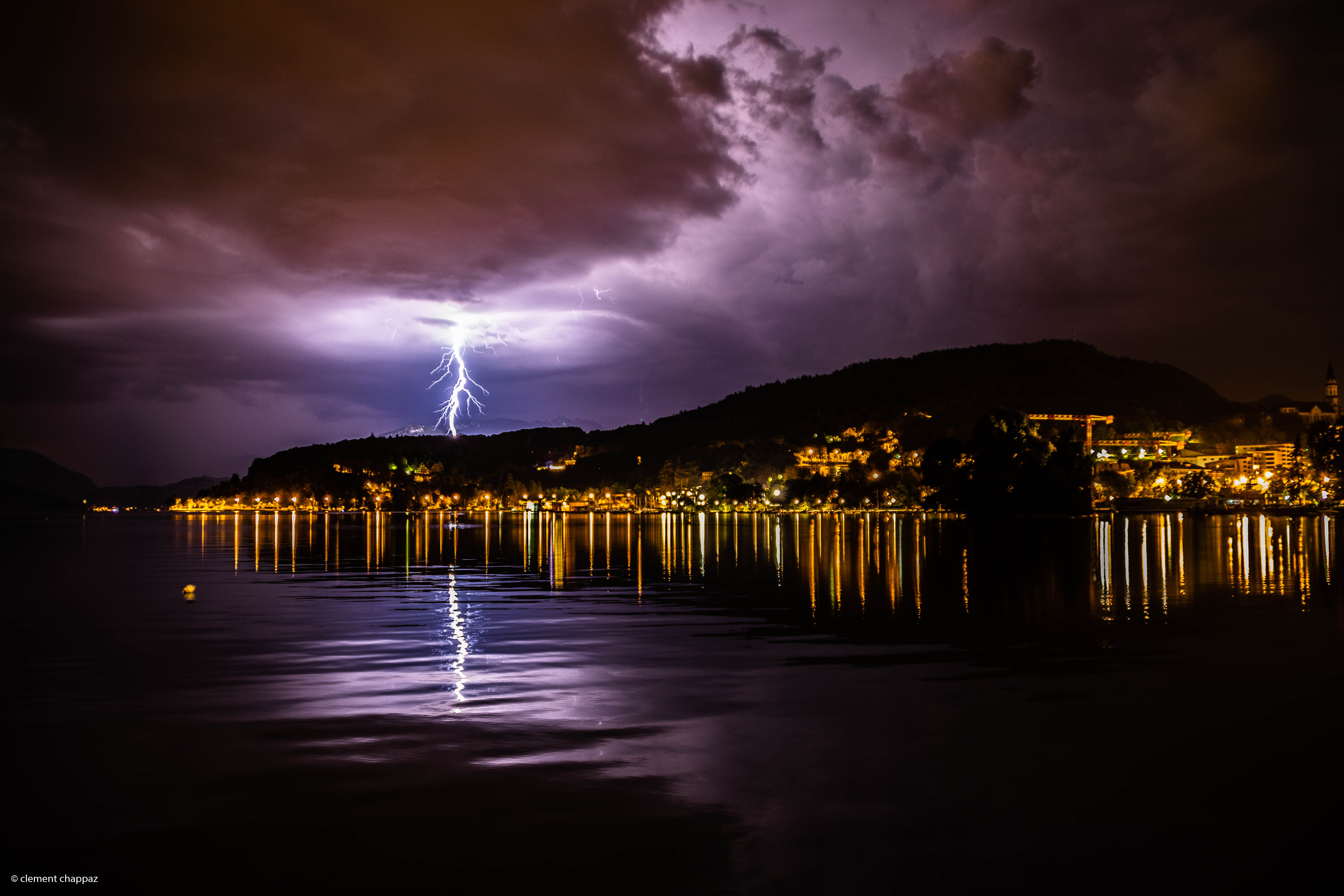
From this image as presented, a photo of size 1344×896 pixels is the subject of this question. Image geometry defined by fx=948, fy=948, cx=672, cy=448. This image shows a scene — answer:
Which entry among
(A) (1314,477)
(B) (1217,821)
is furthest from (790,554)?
(A) (1314,477)

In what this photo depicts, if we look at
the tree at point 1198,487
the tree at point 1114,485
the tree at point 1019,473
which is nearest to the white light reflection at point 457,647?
the tree at point 1019,473

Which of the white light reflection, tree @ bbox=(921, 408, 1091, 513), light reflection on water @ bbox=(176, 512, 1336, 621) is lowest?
light reflection on water @ bbox=(176, 512, 1336, 621)

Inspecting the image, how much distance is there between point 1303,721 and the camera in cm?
1241

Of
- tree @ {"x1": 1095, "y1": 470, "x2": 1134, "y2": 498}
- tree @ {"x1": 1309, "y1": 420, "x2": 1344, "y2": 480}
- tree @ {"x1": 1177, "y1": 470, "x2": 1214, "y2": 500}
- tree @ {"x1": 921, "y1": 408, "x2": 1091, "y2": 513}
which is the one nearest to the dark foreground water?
tree @ {"x1": 921, "y1": 408, "x2": 1091, "y2": 513}

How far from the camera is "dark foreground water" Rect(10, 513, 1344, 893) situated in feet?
25.8

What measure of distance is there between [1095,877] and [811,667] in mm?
9392

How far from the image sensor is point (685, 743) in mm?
11461

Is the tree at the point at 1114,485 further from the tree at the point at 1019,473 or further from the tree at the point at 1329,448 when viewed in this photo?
the tree at the point at 1019,473

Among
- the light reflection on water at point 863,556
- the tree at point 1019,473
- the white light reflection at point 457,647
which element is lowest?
the light reflection on water at point 863,556

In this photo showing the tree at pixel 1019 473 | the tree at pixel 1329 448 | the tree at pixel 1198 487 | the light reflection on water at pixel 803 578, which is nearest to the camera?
the light reflection on water at pixel 803 578

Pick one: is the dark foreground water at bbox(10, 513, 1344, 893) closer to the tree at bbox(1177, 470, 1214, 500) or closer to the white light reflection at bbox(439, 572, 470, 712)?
the white light reflection at bbox(439, 572, 470, 712)

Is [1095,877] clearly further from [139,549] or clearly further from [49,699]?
[139,549]

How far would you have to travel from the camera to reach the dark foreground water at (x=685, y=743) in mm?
7863

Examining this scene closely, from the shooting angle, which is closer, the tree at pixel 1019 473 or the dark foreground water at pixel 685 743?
the dark foreground water at pixel 685 743
